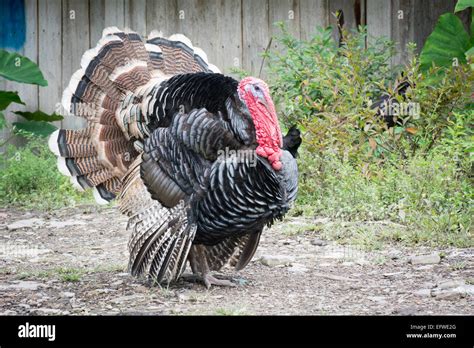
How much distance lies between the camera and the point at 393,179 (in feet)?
23.0

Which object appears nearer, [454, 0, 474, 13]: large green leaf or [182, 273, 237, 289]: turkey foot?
[182, 273, 237, 289]: turkey foot

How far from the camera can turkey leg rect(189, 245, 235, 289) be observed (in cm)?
540

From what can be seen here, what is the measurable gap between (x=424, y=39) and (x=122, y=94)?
4520mm

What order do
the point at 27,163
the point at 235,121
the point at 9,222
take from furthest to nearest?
the point at 27,163, the point at 9,222, the point at 235,121

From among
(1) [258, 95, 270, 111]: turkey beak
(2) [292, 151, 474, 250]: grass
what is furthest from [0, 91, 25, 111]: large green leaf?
(1) [258, 95, 270, 111]: turkey beak

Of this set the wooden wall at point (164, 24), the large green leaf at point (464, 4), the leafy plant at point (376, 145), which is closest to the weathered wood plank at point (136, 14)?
the wooden wall at point (164, 24)

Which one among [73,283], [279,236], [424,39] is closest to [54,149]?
[73,283]

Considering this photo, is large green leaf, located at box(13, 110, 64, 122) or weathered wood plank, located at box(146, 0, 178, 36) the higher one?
weathered wood plank, located at box(146, 0, 178, 36)

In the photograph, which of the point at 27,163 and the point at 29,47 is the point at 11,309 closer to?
the point at 27,163

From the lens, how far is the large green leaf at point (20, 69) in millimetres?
8555

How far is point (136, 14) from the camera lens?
9516 mm

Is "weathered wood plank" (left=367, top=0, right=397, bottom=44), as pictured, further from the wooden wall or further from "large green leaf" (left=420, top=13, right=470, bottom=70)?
"large green leaf" (left=420, top=13, right=470, bottom=70)

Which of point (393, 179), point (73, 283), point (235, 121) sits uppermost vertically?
point (235, 121)

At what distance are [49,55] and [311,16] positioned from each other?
9.48ft
